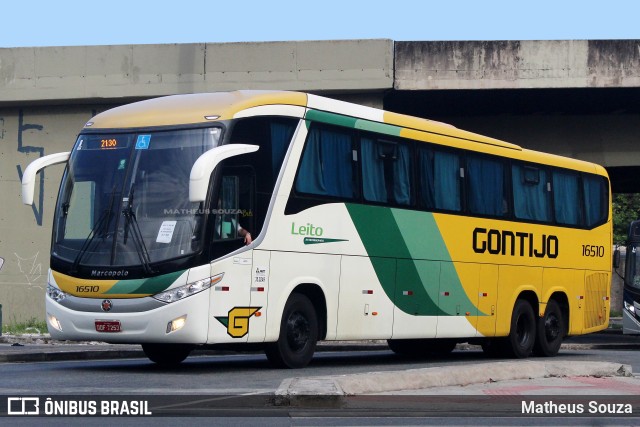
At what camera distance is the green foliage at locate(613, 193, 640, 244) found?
72.5 metres

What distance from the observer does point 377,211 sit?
1753 centimetres

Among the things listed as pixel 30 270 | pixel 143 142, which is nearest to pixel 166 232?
pixel 143 142

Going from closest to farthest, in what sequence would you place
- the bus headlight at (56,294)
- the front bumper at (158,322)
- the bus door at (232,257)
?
1. the front bumper at (158,322)
2. the bus door at (232,257)
3. the bus headlight at (56,294)

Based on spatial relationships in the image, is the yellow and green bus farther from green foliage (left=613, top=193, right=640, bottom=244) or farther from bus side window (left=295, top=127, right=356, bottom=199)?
green foliage (left=613, top=193, right=640, bottom=244)

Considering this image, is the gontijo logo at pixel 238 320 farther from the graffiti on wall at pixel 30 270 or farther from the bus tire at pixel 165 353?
the graffiti on wall at pixel 30 270

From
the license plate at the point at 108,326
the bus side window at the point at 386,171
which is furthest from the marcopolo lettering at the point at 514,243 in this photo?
the license plate at the point at 108,326

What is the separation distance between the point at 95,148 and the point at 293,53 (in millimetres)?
13578

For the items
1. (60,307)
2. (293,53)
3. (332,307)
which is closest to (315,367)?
(332,307)

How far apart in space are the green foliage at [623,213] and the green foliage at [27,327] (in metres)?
48.6

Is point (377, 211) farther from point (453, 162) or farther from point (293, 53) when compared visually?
point (293, 53)

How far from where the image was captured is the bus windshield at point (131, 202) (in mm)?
14602

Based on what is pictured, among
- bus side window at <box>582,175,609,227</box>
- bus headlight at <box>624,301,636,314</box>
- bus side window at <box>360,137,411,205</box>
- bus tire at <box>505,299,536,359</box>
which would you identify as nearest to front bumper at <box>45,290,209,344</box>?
bus side window at <box>360,137,411,205</box>

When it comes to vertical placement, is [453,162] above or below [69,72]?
below

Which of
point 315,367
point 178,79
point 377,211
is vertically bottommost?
point 315,367
